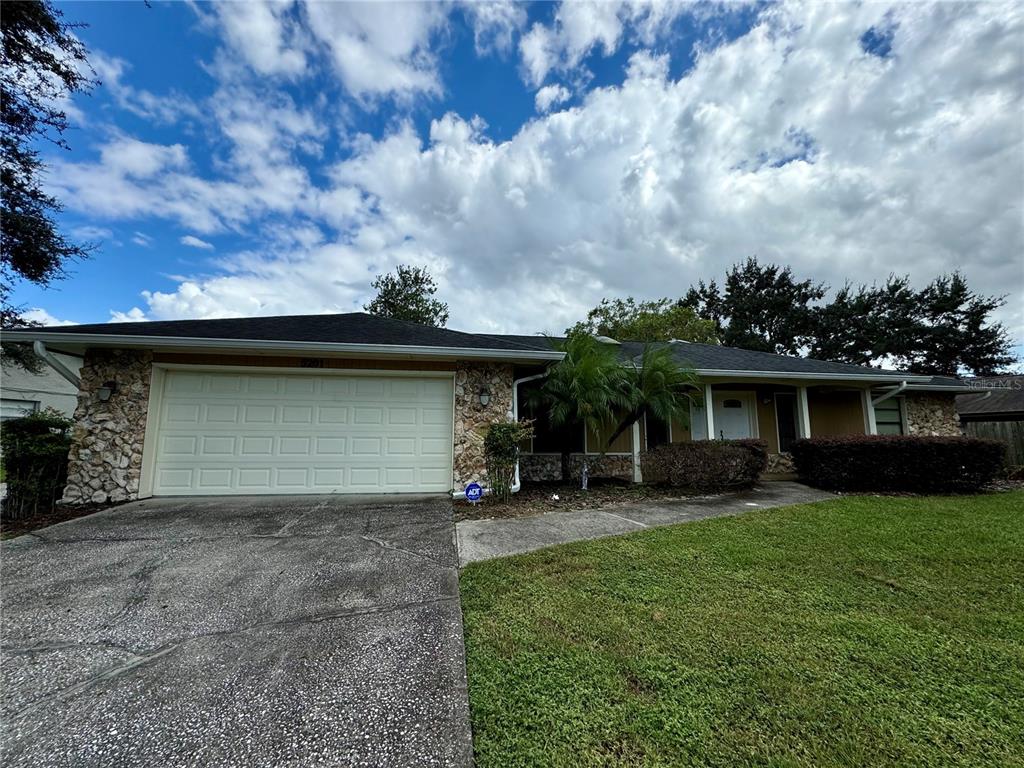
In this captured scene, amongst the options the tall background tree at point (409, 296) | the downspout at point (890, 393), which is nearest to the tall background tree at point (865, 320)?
the downspout at point (890, 393)

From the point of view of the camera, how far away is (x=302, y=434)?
6566 mm

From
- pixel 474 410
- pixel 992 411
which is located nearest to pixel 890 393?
pixel 992 411

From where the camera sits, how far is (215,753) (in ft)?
5.38

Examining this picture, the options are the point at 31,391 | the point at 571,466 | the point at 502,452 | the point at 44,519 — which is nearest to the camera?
the point at 44,519

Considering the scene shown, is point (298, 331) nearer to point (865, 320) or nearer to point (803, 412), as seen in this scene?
point (803, 412)

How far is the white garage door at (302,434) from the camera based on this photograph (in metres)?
6.33

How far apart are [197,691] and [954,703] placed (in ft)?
12.0

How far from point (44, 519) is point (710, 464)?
9.83m

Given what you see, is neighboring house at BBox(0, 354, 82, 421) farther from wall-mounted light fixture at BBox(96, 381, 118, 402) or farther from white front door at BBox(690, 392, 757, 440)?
white front door at BBox(690, 392, 757, 440)

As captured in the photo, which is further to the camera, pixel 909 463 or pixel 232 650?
pixel 909 463

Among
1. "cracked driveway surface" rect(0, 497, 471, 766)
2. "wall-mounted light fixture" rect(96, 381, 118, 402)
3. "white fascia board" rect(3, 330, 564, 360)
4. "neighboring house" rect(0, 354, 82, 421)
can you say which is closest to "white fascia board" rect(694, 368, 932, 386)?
"white fascia board" rect(3, 330, 564, 360)

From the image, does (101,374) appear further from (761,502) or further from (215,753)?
(761,502)

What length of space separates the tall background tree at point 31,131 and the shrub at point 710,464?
11.9 metres

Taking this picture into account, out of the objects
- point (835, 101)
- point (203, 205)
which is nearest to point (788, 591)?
point (835, 101)
